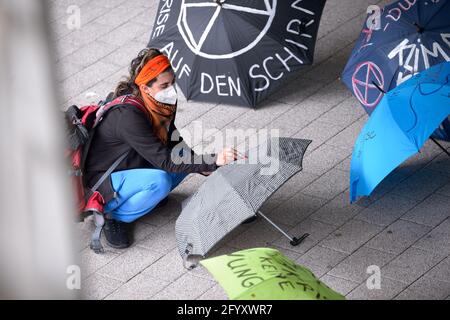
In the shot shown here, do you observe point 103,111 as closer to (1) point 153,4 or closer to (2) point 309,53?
(2) point 309,53

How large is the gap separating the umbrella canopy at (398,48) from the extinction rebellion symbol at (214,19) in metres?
0.79

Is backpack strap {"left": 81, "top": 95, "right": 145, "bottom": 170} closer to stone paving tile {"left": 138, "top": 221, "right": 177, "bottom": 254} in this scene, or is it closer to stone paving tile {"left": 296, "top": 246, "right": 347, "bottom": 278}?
stone paving tile {"left": 138, "top": 221, "right": 177, "bottom": 254}

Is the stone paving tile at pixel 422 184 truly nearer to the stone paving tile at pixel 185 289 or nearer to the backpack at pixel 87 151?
the stone paving tile at pixel 185 289

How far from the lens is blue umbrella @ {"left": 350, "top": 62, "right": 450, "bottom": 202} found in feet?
14.4

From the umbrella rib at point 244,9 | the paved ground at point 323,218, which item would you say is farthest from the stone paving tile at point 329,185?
the umbrella rib at point 244,9

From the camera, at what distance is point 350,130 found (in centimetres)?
604

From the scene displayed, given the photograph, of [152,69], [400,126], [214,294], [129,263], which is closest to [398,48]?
[400,126]

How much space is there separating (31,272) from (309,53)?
556 centimetres

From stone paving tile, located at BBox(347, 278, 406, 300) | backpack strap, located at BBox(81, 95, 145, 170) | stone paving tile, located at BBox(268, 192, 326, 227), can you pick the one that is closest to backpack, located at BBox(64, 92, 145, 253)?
backpack strap, located at BBox(81, 95, 145, 170)

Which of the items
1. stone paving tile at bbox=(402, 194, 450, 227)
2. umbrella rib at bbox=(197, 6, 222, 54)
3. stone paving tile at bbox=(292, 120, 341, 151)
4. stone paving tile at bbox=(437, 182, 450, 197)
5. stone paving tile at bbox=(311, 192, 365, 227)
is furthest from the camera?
umbrella rib at bbox=(197, 6, 222, 54)

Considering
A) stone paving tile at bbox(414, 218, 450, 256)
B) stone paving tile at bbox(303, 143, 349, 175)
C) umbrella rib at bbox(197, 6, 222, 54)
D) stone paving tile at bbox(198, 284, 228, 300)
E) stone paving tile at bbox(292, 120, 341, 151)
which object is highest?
umbrella rib at bbox(197, 6, 222, 54)

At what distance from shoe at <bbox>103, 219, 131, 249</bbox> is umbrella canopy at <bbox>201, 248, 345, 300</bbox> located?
1.65 m

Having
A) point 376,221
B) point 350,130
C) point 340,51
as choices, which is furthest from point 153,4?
point 376,221

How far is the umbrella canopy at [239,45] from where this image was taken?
6113 millimetres
